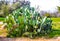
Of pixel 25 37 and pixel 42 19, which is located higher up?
pixel 42 19

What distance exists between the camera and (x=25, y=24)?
6.04 feet

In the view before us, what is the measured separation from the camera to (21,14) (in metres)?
1.85

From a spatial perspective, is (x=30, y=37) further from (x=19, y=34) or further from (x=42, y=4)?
(x=42, y=4)

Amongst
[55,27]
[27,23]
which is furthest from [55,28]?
[27,23]

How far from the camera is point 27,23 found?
1.84 meters

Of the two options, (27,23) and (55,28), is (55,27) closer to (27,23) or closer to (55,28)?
(55,28)

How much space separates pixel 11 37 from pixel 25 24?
205 millimetres

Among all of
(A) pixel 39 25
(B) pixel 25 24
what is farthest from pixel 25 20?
(A) pixel 39 25

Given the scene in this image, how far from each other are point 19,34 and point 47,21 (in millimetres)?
334

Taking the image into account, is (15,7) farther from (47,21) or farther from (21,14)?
(47,21)

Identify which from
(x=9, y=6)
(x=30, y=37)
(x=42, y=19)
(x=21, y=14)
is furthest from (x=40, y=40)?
(x=9, y=6)

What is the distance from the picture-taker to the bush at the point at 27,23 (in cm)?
183

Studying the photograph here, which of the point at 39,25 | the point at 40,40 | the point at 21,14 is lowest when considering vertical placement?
the point at 40,40

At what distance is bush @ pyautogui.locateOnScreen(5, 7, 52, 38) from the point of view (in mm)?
1826
